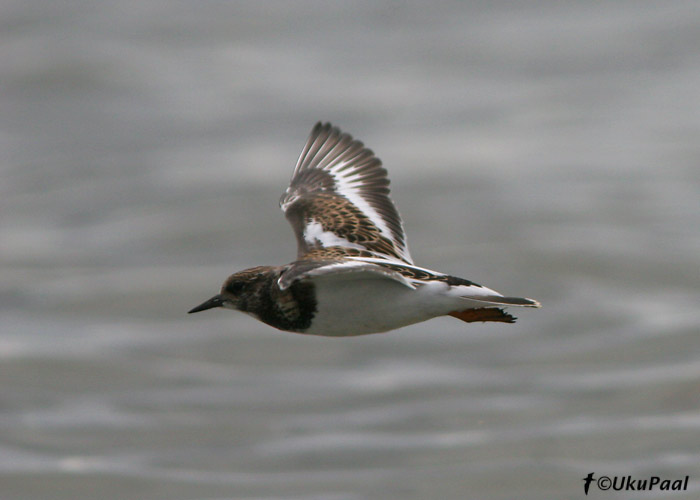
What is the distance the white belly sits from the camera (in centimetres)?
858

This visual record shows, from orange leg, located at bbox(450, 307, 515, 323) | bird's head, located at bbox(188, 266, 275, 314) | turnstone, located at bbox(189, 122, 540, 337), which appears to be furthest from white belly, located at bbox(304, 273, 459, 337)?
orange leg, located at bbox(450, 307, 515, 323)

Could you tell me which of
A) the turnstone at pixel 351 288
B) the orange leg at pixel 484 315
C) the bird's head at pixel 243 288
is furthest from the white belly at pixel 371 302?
the orange leg at pixel 484 315

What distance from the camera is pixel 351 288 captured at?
8570 mm

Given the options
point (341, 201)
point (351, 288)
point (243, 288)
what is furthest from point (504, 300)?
point (341, 201)

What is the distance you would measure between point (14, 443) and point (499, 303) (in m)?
18.7

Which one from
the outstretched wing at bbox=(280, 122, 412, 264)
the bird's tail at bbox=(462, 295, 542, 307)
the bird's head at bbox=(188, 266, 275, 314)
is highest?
the outstretched wing at bbox=(280, 122, 412, 264)

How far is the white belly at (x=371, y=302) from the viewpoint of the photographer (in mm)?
8578

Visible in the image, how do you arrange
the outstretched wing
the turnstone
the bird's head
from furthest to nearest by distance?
the outstretched wing → the bird's head → the turnstone

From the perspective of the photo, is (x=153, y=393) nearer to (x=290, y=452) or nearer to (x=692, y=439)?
(x=290, y=452)

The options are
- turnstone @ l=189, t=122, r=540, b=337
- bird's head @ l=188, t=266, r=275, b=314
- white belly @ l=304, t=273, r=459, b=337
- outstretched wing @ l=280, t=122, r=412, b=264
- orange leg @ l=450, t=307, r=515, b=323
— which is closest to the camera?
turnstone @ l=189, t=122, r=540, b=337

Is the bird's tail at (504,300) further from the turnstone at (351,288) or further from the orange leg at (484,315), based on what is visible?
the orange leg at (484,315)

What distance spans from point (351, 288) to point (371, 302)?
0.52ft

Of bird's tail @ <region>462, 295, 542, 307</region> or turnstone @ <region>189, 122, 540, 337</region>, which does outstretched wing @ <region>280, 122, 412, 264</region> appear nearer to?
turnstone @ <region>189, 122, 540, 337</region>

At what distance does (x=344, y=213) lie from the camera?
1065 cm
